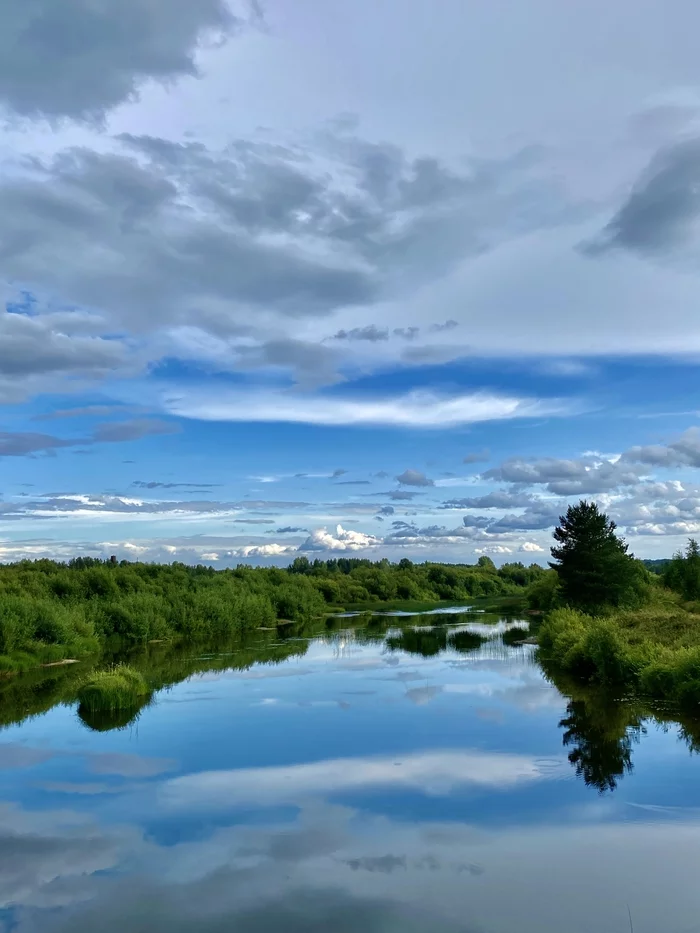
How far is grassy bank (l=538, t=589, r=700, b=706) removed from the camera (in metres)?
24.1

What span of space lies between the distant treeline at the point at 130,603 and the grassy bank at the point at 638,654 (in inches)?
1039

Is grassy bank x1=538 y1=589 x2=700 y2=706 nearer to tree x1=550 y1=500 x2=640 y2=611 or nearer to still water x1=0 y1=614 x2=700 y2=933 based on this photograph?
still water x1=0 y1=614 x2=700 y2=933

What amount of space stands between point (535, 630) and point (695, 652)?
3785 cm

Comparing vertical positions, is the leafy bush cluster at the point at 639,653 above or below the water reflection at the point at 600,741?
above

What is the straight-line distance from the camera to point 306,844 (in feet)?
45.3

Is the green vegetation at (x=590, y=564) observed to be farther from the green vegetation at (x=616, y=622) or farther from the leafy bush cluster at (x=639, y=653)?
the leafy bush cluster at (x=639, y=653)

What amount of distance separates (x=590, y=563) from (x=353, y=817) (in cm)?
4271

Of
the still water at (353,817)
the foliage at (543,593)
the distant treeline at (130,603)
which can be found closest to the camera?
the still water at (353,817)

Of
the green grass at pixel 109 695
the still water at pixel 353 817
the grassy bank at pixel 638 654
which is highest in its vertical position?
the grassy bank at pixel 638 654

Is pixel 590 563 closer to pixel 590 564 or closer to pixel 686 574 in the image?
pixel 590 564

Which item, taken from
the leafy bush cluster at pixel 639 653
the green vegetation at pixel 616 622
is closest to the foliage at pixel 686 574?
the green vegetation at pixel 616 622

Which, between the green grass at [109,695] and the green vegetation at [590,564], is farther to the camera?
the green vegetation at [590,564]

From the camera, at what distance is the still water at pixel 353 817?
11.2 m

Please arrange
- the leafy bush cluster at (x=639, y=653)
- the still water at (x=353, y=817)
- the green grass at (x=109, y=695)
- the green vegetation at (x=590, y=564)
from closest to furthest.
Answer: the still water at (x=353, y=817) < the leafy bush cluster at (x=639, y=653) < the green grass at (x=109, y=695) < the green vegetation at (x=590, y=564)
